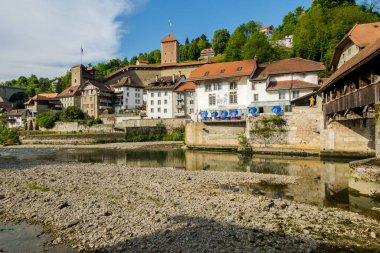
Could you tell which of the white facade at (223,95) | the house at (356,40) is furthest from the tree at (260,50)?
the house at (356,40)

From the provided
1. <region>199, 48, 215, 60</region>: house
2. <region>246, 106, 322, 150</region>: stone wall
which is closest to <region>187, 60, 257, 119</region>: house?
<region>246, 106, 322, 150</region>: stone wall

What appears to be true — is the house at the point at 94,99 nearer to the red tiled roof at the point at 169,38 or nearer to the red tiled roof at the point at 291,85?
the red tiled roof at the point at 169,38

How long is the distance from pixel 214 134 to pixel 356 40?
1966 cm

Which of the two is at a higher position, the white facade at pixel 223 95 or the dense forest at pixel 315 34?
the dense forest at pixel 315 34

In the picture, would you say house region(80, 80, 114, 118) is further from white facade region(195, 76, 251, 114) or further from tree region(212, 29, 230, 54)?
tree region(212, 29, 230, 54)

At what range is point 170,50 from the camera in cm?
10156

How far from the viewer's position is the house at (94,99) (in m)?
72.4

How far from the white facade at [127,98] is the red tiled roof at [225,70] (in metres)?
37.4

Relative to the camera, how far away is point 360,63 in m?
14.9

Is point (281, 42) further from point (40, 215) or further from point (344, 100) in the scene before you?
point (40, 215)

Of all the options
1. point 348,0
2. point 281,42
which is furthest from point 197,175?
point 348,0

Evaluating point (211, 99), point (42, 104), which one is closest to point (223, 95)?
point (211, 99)

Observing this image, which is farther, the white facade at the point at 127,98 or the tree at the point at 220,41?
the tree at the point at 220,41

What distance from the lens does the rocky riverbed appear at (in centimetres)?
768
